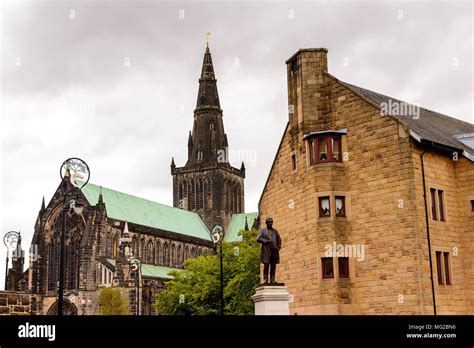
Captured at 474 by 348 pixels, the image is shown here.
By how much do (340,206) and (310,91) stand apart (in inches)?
258

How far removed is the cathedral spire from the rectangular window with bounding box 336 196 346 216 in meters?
81.4

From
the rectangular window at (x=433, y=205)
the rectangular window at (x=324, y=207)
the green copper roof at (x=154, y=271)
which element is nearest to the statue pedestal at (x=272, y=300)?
the rectangular window at (x=324, y=207)

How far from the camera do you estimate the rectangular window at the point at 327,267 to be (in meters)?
33.5

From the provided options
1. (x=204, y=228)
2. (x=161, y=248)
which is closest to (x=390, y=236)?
(x=161, y=248)

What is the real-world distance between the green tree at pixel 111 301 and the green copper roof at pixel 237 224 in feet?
129

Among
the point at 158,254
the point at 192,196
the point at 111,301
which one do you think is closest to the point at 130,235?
the point at 158,254

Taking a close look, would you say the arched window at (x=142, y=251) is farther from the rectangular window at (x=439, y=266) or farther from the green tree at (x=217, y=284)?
the rectangular window at (x=439, y=266)

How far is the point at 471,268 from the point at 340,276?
647 cm

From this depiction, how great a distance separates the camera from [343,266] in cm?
3362

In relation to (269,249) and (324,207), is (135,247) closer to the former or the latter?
(324,207)

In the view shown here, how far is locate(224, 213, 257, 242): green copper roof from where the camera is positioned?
366ft

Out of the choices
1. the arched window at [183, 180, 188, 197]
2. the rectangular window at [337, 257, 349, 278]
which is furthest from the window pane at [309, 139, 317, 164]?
the arched window at [183, 180, 188, 197]
